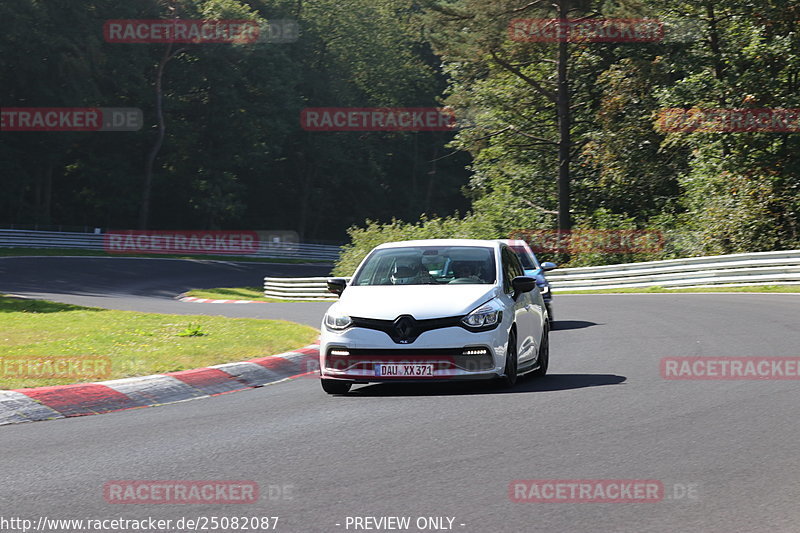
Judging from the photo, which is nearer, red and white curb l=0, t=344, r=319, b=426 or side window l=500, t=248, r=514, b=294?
red and white curb l=0, t=344, r=319, b=426

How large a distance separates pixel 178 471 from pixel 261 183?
7999 centimetres

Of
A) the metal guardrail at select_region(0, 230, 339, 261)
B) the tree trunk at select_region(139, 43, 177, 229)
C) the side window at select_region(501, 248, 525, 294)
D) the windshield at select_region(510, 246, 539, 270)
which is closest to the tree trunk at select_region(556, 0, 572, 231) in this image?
the windshield at select_region(510, 246, 539, 270)

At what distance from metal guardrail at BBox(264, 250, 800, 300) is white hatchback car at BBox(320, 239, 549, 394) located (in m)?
18.8

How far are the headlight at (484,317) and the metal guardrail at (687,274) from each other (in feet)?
63.9

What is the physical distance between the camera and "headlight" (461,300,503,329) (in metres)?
10.6

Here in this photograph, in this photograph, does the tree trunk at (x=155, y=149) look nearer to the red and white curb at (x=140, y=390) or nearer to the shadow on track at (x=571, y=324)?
the shadow on track at (x=571, y=324)

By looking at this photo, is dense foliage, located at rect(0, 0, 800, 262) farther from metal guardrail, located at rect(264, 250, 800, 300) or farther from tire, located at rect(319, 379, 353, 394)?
tire, located at rect(319, 379, 353, 394)

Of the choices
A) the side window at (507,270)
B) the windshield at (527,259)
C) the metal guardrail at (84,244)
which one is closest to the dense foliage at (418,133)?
the metal guardrail at (84,244)

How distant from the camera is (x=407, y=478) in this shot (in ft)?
21.9

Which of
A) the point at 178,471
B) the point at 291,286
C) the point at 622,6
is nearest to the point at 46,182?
the point at 291,286

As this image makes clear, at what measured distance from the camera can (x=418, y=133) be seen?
93062mm

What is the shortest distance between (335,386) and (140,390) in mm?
1944

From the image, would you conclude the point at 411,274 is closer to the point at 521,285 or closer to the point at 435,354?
the point at 521,285

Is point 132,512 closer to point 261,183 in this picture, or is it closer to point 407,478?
point 407,478
